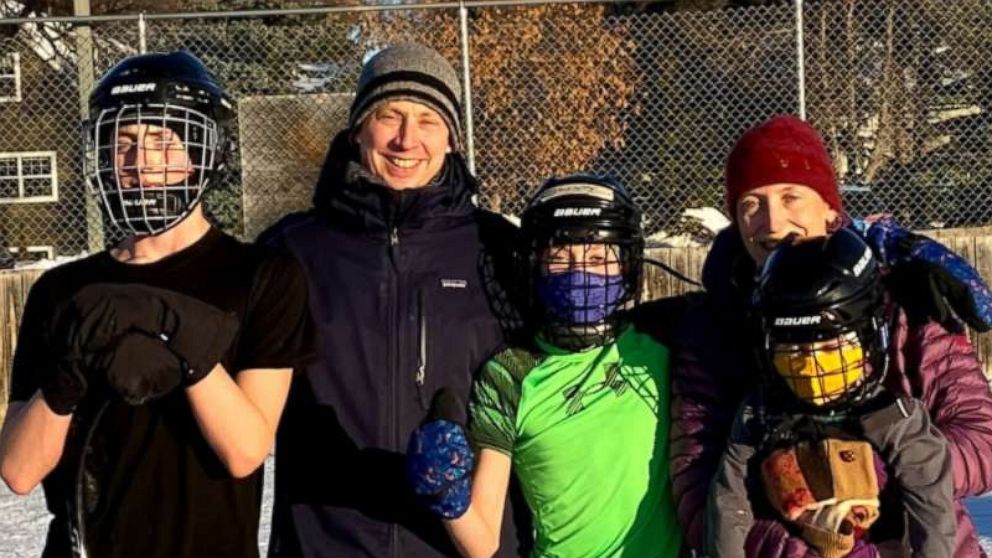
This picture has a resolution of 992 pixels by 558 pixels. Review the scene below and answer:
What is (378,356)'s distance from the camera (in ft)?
10.9

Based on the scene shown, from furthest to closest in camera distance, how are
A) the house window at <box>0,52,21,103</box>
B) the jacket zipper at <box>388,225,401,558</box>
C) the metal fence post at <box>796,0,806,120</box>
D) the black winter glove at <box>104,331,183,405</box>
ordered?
the house window at <box>0,52,21,103</box>, the metal fence post at <box>796,0,806,120</box>, the jacket zipper at <box>388,225,401,558</box>, the black winter glove at <box>104,331,183,405</box>

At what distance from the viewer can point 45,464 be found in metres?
2.74

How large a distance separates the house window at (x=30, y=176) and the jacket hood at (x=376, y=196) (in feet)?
27.9

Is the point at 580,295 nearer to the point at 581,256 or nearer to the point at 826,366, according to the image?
the point at 581,256

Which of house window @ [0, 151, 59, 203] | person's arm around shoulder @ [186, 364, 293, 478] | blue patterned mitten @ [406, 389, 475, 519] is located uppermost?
house window @ [0, 151, 59, 203]

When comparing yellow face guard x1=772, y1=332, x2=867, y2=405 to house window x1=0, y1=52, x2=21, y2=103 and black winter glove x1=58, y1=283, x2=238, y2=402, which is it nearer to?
black winter glove x1=58, y1=283, x2=238, y2=402

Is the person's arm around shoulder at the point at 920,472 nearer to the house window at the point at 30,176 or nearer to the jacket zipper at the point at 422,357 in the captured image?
the jacket zipper at the point at 422,357

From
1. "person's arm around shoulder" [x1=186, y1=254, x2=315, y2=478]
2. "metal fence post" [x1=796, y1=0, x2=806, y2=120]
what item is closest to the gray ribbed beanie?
"person's arm around shoulder" [x1=186, y1=254, x2=315, y2=478]

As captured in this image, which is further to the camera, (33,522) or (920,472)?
(33,522)

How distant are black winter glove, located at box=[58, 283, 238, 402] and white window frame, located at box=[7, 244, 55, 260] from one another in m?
9.72

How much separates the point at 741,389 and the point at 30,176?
991 centimetres

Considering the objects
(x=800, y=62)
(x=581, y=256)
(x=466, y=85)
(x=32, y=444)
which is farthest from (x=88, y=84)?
(x=32, y=444)

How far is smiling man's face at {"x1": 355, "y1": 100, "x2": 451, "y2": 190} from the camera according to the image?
133 inches

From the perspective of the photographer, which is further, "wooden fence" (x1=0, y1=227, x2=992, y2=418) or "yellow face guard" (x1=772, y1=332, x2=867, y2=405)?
"wooden fence" (x1=0, y1=227, x2=992, y2=418)
